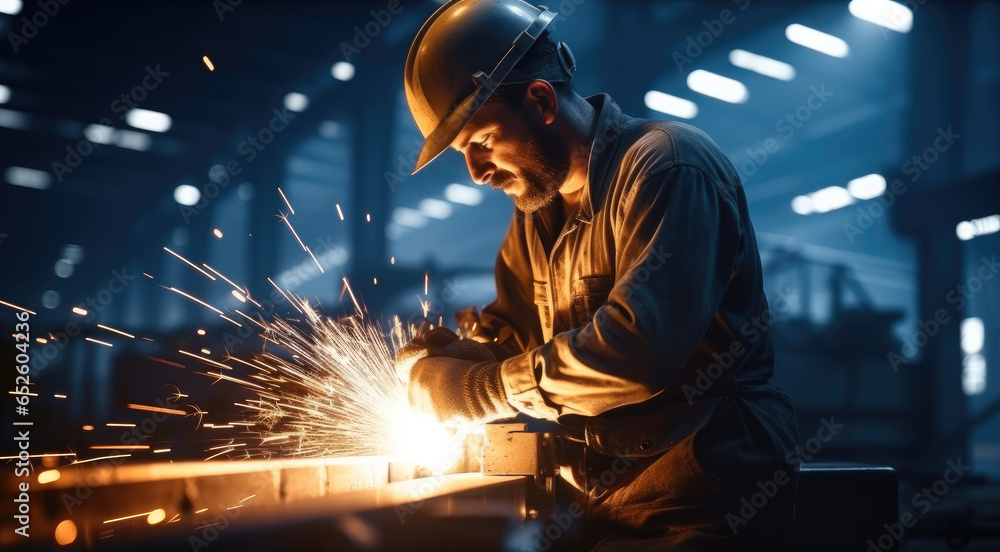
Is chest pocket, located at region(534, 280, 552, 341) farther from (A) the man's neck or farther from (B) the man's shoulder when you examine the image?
(B) the man's shoulder

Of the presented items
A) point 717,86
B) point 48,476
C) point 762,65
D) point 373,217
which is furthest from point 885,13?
point 48,476

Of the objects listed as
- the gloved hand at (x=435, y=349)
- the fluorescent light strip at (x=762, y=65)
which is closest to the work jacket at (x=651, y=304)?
the gloved hand at (x=435, y=349)

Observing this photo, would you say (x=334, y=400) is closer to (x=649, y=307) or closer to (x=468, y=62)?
(x=468, y=62)

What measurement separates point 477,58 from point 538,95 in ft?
0.63

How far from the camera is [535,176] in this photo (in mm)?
1847

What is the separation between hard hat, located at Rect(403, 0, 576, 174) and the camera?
1735 mm

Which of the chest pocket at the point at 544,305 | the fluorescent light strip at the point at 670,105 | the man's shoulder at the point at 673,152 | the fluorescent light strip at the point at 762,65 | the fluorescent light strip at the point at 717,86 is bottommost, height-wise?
the chest pocket at the point at 544,305

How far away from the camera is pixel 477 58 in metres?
→ 1.75

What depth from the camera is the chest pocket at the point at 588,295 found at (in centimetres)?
170

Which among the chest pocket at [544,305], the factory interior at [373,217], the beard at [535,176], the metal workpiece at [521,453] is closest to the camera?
the metal workpiece at [521,453]

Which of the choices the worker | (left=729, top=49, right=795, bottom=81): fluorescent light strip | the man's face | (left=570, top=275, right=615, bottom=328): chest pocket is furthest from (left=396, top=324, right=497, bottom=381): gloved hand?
(left=729, top=49, right=795, bottom=81): fluorescent light strip

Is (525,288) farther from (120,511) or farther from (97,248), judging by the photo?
(97,248)

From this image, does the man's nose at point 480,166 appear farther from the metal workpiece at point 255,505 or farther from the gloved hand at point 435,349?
the metal workpiece at point 255,505

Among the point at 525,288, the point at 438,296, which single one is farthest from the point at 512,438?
the point at 438,296
